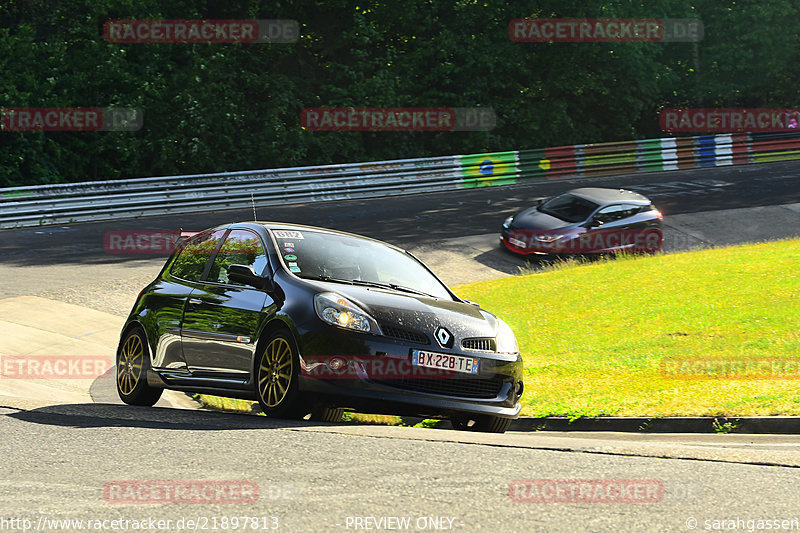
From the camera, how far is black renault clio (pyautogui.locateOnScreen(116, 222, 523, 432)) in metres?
7.29

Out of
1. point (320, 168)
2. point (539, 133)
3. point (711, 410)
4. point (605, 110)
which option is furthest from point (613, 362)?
point (605, 110)

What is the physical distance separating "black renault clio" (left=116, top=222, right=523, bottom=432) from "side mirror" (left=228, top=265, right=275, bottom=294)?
0.04 ft

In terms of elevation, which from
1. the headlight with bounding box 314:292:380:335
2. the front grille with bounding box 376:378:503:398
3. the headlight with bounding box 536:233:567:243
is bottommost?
the headlight with bounding box 536:233:567:243

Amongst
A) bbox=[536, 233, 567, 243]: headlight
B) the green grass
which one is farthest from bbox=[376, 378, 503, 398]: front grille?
bbox=[536, 233, 567, 243]: headlight

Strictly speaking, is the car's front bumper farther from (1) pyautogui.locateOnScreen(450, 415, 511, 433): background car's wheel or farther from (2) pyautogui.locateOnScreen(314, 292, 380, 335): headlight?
(1) pyautogui.locateOnScreen(450, 415, 511, 433): background car's wheel

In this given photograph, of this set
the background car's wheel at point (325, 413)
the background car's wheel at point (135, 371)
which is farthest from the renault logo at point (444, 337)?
the background car's wheel at point (135, 371)

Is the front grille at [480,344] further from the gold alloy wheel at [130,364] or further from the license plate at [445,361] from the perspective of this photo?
the gold alloy wheel at [130,364]

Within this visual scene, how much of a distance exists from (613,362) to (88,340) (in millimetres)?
7479

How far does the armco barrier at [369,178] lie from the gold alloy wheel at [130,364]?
53.8 feet

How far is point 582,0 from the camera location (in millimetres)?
37562

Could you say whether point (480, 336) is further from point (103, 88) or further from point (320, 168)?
point (103, 88)

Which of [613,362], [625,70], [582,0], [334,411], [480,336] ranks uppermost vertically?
[582,0]

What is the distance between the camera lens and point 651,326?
1480 cm

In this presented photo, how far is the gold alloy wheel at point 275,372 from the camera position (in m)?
7.44
